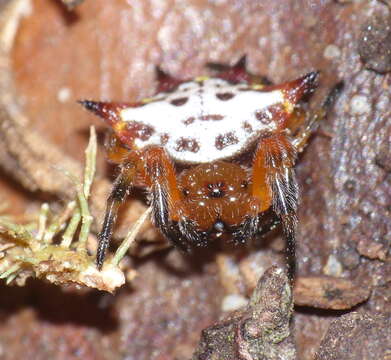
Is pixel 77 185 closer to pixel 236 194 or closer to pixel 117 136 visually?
pixel 117 136

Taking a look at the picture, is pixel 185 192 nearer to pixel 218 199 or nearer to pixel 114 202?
pixel 218 199

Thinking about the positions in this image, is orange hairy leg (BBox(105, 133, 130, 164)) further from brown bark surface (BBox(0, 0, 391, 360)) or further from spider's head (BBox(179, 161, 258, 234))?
spider's head (BBox(179, 161, 258, 234))

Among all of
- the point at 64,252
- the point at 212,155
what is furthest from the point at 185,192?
the point at 64,252

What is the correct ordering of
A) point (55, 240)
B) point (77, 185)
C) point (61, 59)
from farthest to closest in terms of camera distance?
point (61, 59) < point (55, 240) < point (77, 185)

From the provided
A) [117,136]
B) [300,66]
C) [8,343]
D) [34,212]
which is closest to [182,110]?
[117,136]

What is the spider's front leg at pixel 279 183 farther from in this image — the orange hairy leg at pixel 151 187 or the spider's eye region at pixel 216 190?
the orange hairy leg at pixel 151 187

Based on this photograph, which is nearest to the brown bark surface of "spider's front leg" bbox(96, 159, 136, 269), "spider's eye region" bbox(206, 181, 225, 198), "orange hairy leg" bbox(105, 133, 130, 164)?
"orange hairy leg" bbox(105, 133, 130, 164)
